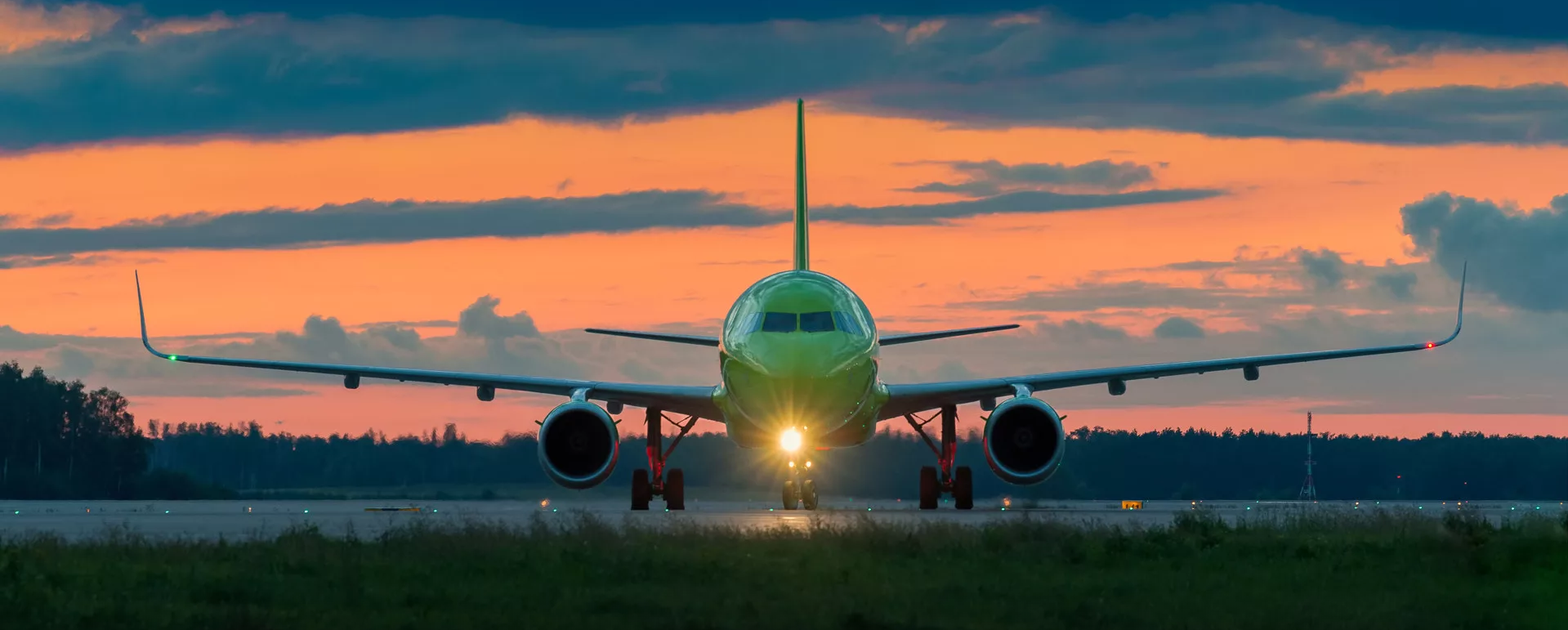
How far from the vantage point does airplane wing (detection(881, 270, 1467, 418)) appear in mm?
36562

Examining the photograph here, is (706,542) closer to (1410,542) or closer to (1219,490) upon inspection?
(1410,542)

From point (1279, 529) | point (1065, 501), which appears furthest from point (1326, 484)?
point (1279, 529)

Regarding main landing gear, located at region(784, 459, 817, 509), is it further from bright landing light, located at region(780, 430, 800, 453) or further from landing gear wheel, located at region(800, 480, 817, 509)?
bright landing light, located at region(780, 430, 800, 453)

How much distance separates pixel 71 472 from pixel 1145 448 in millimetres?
45464

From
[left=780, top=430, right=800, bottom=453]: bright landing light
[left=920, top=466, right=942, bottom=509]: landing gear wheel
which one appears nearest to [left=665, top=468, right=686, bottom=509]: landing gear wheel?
[left=780, top=430, right=800, bottom=453]: bright landing light

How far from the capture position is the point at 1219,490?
256ft

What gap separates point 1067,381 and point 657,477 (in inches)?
329

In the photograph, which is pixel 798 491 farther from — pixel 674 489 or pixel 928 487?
pixel 928 487

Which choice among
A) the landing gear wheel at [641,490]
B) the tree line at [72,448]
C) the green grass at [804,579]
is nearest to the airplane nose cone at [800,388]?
the landing gear wheel at [641,490]

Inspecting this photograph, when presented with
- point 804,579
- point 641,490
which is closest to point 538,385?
point 641,490

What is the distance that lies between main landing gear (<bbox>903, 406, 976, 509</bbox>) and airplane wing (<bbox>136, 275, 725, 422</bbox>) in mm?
4220

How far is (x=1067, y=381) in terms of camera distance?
123 ft

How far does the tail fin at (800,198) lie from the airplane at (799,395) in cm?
514

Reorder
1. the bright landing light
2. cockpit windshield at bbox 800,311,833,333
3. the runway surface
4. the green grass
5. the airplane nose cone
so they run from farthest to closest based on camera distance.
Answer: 1. the bright landing light
2. cockpit windshield at bbox 800,311,833,333
3. the airplane nose cone
4. the runway surface
5. the green grass
